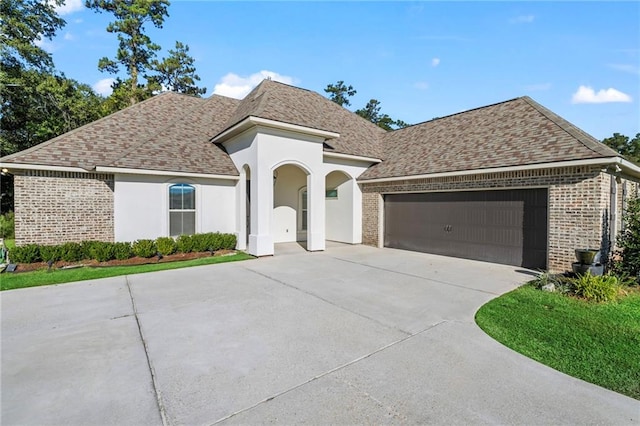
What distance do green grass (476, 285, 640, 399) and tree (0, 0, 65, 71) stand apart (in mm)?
30488

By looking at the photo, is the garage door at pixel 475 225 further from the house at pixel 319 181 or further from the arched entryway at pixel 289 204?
the arched entryway at pixel 289 204

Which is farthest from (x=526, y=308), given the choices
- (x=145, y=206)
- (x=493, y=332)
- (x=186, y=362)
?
(x=145, y=206)

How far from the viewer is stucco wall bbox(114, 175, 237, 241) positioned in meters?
10.5

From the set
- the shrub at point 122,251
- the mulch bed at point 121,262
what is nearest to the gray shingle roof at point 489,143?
the mulch bed at point 121,262

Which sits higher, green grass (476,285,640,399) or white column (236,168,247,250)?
white column (236,168,247,250)

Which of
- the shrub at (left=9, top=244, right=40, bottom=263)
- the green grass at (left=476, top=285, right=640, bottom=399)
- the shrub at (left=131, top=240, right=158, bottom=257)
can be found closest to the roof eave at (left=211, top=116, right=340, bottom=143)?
the shrub at (left=131, top=240, right=158, bottom=257)

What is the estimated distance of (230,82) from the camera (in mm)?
31078

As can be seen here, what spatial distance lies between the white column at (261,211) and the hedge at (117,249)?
177 cm

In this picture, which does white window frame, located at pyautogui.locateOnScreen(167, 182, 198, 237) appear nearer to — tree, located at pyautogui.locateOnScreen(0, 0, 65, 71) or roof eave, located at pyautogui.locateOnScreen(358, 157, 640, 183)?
roof eave, located at pyautogui.locateOnScreen(358, 157, 640, 183)

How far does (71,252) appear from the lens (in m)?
9.51

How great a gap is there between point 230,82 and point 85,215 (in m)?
24.8

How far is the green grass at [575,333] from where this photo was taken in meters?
3.53

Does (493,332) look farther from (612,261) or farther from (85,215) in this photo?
(85,215)

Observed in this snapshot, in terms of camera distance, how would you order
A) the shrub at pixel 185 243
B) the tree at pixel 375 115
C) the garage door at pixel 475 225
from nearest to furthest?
the garage door at pixel 475 225 → the shrub at pixel 185 243 → the tree at pixel 375 115
